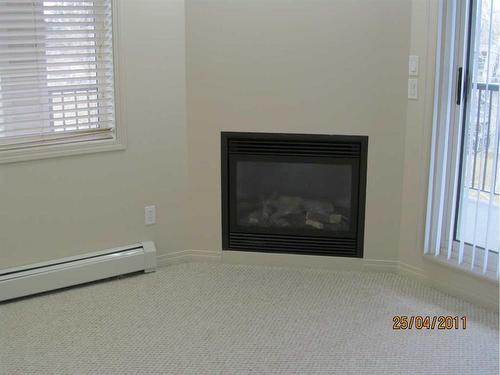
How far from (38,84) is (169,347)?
5.00ft

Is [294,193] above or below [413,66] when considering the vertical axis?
below

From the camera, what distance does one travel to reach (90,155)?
13.3 ft

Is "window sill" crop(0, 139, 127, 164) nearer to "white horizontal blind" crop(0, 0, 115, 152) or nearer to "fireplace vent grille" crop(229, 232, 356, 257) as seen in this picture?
"white horizontal blind" crop(0, 0, 115, 152)

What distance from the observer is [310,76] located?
4129 mm

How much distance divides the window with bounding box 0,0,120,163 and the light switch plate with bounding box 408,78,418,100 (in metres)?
1.63

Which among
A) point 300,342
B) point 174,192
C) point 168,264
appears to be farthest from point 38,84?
point 300,342

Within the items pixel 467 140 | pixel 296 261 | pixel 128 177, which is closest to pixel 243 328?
pixel 296 261

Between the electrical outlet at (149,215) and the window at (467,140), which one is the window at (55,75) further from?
the window at (467,140)

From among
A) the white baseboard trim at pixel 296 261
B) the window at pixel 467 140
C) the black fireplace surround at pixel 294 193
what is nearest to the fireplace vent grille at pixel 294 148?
the black fireplace surround at pixel 294 193

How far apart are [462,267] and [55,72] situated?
7.78 ft

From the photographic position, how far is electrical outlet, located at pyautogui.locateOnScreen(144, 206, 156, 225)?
4.30m

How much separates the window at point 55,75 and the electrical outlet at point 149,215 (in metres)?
0.48

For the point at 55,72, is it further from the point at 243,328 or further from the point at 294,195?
the point at 243,328

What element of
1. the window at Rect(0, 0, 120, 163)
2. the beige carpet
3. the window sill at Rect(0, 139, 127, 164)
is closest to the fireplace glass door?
the beige carpet
